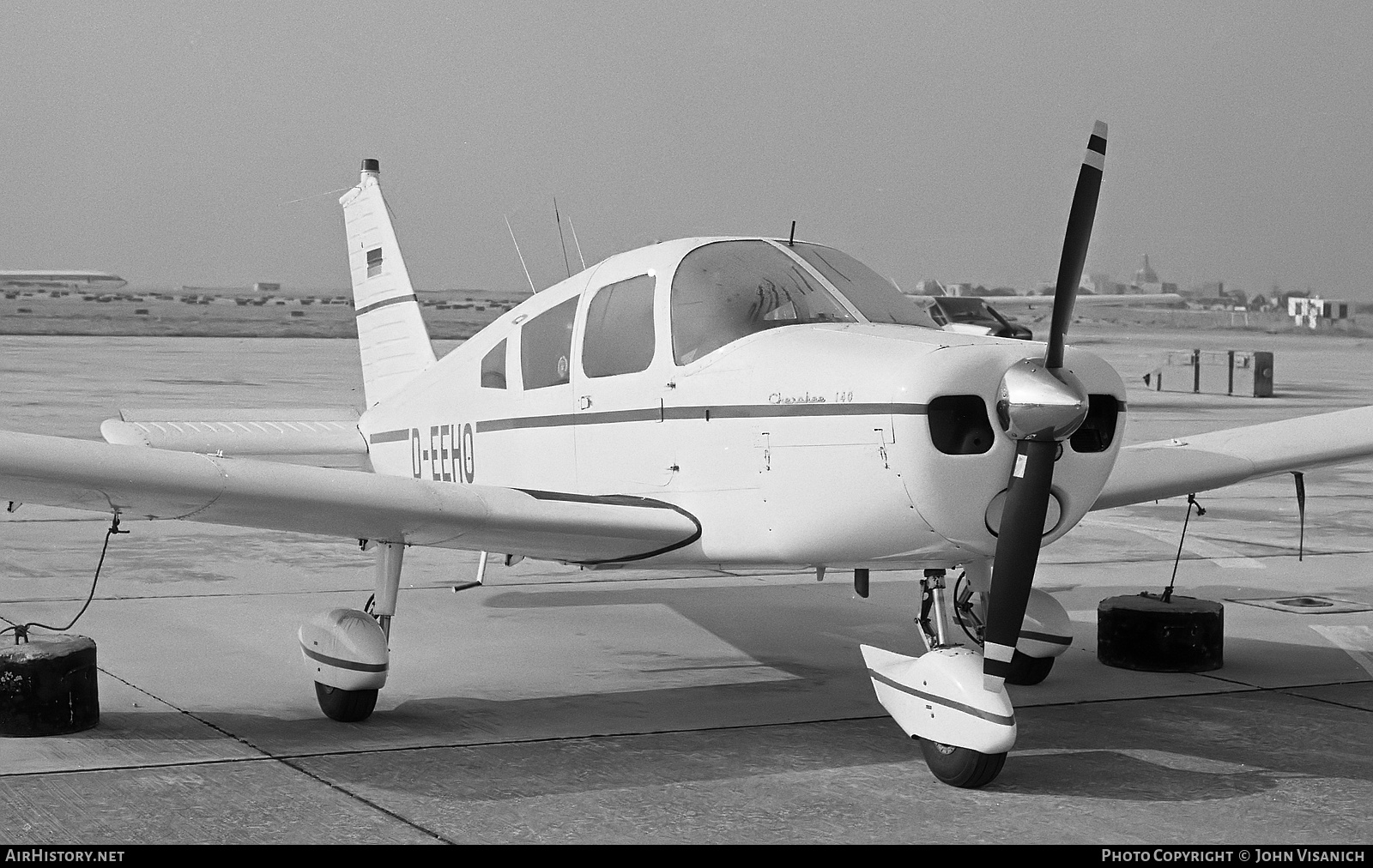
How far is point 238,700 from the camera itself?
22.0ft

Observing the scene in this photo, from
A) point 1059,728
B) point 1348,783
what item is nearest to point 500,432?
point 1059,728

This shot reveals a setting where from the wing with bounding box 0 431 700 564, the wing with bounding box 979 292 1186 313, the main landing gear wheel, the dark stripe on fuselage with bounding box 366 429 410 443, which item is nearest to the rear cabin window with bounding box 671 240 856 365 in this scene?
the wing with bounding box 0 431 700 564

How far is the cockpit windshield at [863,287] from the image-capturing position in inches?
259

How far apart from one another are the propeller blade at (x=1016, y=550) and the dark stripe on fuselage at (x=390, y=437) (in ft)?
14.4

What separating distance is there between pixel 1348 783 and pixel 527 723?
320 centimetres

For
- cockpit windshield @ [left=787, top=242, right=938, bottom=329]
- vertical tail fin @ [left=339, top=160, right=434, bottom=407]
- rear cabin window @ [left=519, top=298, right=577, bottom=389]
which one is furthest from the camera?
vertical tail fin @ [left=339, top=160, right=434, bottom=407]

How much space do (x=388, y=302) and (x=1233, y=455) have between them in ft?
18.3

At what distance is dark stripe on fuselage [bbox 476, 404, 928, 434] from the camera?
5.50m

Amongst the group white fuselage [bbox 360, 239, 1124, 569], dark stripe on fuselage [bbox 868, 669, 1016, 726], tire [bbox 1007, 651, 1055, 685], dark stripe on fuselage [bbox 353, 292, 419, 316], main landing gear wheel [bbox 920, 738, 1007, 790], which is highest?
dark stripe on fuselage [bbox 353, 292, 419, 316]

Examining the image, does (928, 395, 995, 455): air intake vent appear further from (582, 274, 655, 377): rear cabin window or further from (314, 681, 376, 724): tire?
(314, 681, 376, 724): tire

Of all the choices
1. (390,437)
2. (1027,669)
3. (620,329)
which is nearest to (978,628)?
(1027,669)

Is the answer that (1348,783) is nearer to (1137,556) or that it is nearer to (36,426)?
(1137,556)

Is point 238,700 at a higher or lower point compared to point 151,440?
lower

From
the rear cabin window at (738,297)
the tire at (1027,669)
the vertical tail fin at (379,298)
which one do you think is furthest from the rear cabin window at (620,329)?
the vertical tail fin at (379,298)
